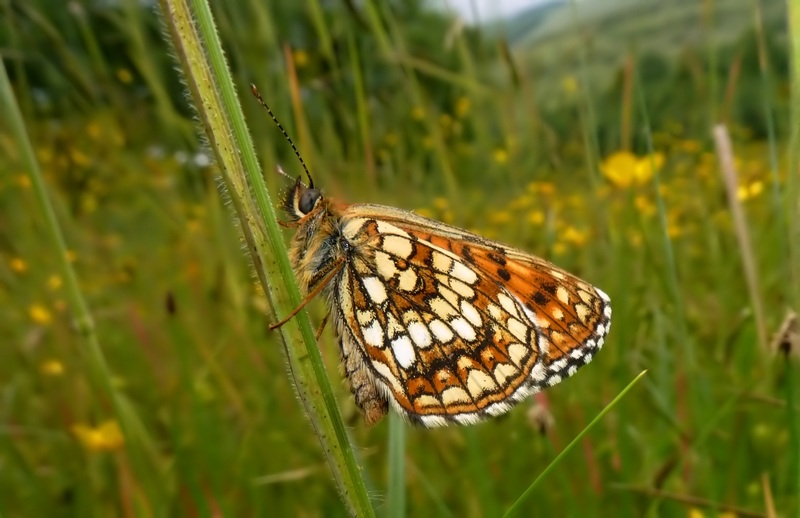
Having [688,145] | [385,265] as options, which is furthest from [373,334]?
[688,145]

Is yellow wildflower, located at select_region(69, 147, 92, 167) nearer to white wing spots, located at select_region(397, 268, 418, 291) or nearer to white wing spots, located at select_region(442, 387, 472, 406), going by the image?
white wing spots, located at select_region(397, 268, 418, 291)

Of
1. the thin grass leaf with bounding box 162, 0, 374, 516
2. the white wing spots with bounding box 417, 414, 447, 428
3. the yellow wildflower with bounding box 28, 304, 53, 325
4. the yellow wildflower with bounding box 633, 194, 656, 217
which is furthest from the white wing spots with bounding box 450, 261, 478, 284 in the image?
the yellow wildflower with bounding box 633, 194, 656, 217

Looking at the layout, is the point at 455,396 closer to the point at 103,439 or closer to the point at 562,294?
the point at 562,294

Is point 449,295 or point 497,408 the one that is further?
point 449,295

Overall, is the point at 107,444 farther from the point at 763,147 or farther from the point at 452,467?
the point at 763,147

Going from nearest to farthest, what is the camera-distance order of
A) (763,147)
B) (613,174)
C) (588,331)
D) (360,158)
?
(588,331) → (360,158) → (613,174) → (763,147)

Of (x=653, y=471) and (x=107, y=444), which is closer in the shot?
(x=653, y=471)

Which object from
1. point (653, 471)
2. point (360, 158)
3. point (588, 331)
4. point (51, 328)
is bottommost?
point (653, 471)

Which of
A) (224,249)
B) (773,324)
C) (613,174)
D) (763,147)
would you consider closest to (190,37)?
(224,249)
